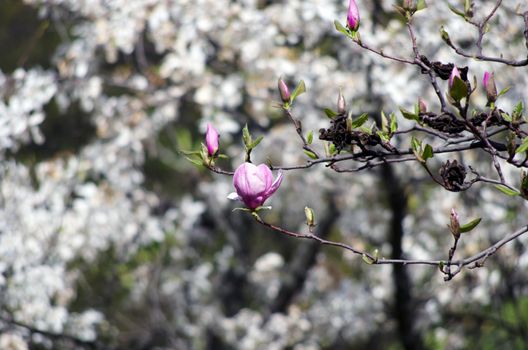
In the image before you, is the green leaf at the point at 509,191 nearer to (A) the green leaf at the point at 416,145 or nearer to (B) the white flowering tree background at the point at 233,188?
(A) the green leaf at the point at 416,145

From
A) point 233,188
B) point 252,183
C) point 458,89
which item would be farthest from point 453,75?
point 233,188

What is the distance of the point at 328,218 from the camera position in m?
5.84

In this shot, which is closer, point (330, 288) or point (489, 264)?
point (489, 264)

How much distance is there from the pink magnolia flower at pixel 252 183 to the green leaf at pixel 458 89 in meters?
0.40

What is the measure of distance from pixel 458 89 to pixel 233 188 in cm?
362

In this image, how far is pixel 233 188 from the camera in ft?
16.6

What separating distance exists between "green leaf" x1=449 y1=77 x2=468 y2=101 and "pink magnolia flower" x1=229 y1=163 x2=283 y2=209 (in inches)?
15.8

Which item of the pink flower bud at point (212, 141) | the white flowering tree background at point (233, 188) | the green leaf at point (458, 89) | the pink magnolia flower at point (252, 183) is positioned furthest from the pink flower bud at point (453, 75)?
the white flowering tree background at point (233, 188)

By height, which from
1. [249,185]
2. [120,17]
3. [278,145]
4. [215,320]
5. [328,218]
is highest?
[249,185]

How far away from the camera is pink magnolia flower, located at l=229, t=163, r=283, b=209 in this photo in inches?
63.6

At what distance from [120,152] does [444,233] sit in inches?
89.5

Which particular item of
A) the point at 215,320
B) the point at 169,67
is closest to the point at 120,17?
the point at 169,67

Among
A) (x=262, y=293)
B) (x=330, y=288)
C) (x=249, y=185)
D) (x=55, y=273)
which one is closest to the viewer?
(x=249, y=185)

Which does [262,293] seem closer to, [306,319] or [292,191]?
[306,319]
